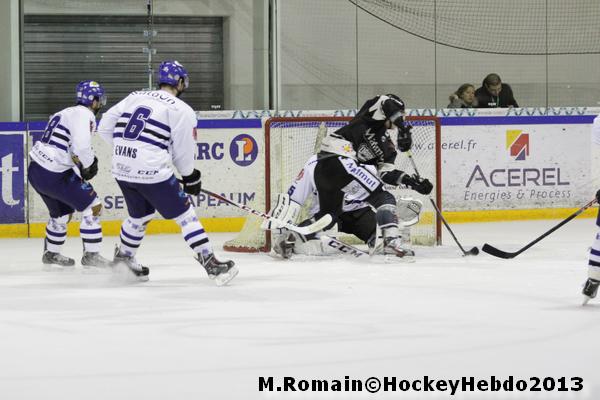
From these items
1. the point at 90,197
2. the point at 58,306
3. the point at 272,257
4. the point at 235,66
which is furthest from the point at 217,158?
the point at 58,306

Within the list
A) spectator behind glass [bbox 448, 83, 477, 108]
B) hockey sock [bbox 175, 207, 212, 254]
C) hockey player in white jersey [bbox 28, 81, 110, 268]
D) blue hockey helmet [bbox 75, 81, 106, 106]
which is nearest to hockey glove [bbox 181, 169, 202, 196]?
hockey sock [bbox 175, 207, 212, 254]

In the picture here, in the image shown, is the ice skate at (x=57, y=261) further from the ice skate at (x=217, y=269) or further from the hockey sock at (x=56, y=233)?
the ice skate at (x=217, y=269)

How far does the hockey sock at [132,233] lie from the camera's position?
5922 millimetres

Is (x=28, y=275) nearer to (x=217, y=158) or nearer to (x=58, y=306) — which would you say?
(x=58, y=306)

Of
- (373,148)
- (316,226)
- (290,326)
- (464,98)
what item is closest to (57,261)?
(316,226)

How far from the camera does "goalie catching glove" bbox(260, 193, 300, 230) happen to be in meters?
7.10

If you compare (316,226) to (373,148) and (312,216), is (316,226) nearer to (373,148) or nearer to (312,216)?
(312,216)

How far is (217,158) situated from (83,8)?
2095mm

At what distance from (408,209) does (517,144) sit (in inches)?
96.2

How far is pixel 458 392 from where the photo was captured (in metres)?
3.25

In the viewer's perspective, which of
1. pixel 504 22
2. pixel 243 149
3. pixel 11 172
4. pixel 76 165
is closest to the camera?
pixel 76 165

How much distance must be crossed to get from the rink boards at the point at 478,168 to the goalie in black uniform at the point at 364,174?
1.74 m

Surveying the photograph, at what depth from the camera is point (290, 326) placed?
177 inches

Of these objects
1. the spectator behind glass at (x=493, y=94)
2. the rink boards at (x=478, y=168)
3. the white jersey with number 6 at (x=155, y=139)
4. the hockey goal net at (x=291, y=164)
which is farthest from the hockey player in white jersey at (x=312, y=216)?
the spectator behind glass at (x=493, y=94)
